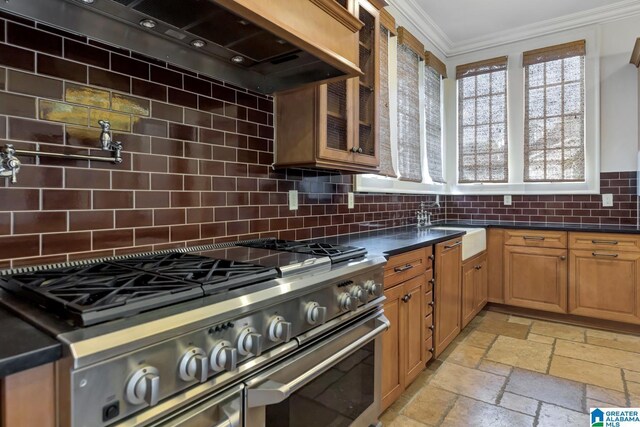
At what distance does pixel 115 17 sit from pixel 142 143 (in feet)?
1.44

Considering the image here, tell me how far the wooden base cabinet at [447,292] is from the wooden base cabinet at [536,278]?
1.00 m

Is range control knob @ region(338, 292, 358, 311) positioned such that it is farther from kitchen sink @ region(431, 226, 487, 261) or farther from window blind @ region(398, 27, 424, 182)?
window blind @ region(398, 27, 424, 182)

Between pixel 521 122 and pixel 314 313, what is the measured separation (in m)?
3.58

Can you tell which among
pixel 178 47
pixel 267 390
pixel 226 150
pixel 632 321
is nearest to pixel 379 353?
pixel 267 390

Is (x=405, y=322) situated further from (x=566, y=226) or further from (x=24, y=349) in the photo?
(x=566, y=226)

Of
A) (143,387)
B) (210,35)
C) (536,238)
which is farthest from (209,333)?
(536,238)

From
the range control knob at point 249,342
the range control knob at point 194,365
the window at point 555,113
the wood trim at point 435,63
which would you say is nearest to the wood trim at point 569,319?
the window at point 555,113

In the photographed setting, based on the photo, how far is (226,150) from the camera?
179cm

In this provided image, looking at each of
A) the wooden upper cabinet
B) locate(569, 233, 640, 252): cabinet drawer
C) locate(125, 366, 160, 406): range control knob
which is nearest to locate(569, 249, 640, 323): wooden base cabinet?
locate(569, 233, 640, 252): cabinet drawer

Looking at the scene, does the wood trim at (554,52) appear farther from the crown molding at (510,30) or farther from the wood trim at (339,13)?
the wood trim at (339,13)

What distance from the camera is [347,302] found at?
1447 mm

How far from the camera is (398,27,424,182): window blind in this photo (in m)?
3.31

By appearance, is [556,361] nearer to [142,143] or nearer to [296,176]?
[296,176]

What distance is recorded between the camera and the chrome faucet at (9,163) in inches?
42.3
